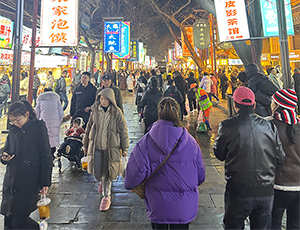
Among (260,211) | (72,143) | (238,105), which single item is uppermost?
(238,105)

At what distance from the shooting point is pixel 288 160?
7.89ft

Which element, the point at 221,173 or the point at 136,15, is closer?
the point at 221,173

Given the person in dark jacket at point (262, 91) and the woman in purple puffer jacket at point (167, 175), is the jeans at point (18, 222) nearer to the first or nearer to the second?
the woman in purple puffer jacket at point (167, 175)

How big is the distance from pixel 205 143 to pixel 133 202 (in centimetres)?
397

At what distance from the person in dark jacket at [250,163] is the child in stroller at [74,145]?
3905 millimetres

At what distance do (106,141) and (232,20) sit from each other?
6.85 metres

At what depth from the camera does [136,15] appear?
24328 mm

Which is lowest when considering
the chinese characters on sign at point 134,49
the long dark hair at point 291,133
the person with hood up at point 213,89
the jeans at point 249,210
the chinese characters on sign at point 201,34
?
the jeans at point 249,210

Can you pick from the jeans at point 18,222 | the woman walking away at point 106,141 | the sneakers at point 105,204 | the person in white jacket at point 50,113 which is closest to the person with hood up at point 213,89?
the person in white jacket at point 50,113

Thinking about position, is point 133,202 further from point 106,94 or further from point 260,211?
point 260,211

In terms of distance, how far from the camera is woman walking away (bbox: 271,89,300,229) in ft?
7.84

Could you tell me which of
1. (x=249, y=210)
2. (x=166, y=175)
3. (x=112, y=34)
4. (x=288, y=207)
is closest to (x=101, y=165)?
(x=166, y=175)

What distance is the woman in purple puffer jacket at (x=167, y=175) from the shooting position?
83.2 inches

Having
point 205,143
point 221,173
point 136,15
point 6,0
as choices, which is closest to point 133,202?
point 221,173
